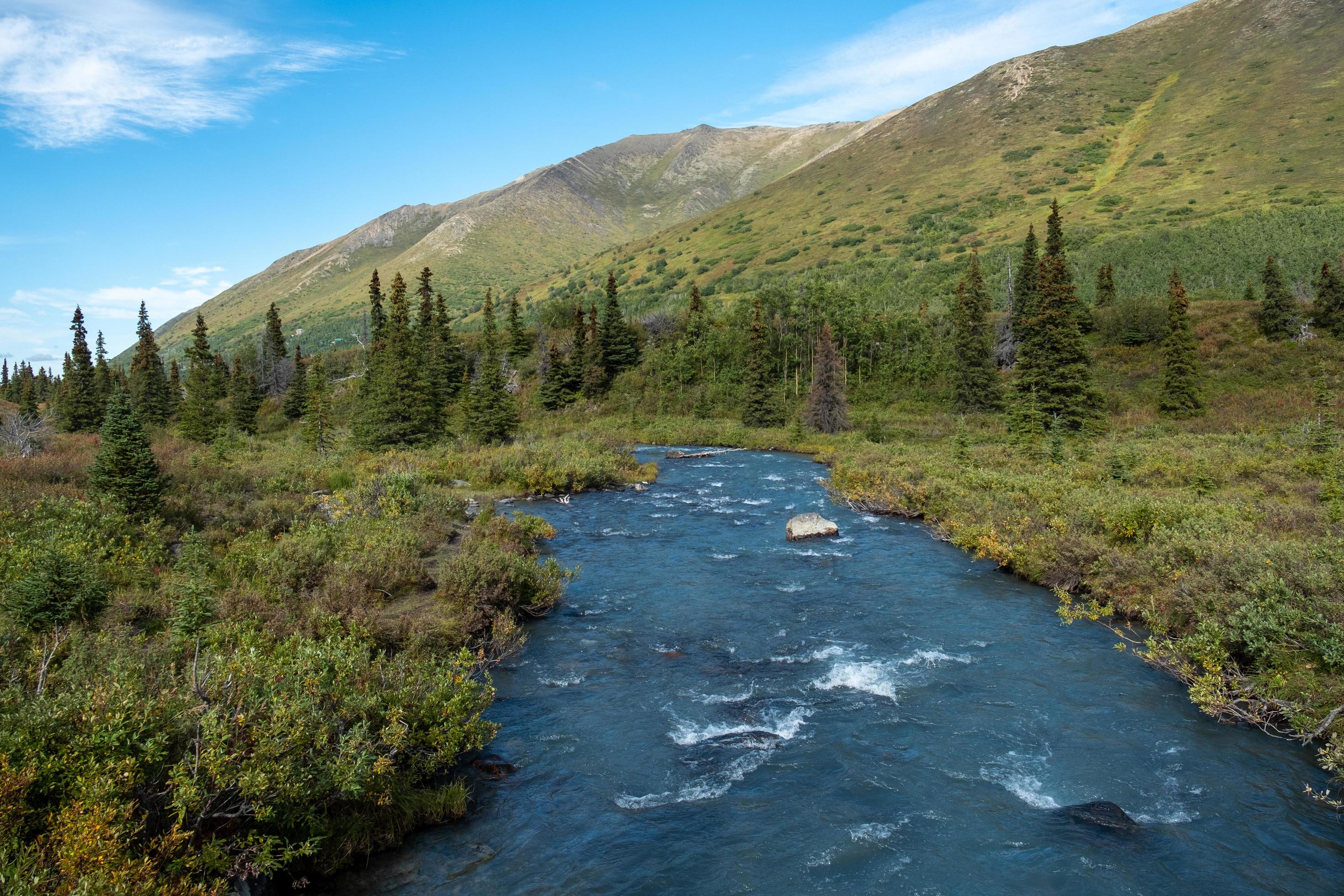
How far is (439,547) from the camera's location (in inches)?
826

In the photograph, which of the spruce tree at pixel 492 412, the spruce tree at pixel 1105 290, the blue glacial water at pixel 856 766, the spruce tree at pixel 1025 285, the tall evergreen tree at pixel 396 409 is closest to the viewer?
the blue glacial water at pixel 856 766

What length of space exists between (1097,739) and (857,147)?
19657cm

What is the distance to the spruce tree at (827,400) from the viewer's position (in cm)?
6141

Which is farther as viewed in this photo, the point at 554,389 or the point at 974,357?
the point at 554,389

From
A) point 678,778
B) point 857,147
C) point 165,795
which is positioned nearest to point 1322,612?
point 678,778

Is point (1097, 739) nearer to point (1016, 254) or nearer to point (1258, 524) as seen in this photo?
point (1258, 524)

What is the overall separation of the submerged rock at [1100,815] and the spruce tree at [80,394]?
7897 cm

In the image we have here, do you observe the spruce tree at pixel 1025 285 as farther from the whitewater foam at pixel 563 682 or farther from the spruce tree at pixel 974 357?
the whitewater foam at pixel 563 682

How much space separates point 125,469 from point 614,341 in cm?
6953

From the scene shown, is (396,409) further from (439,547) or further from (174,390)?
(174,390)

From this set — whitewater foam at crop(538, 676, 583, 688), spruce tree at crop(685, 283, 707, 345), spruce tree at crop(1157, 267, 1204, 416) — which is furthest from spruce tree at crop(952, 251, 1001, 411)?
whitewater foam at crop(538, 676, 583, 688)

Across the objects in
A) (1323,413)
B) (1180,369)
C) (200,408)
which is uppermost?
(200,408)

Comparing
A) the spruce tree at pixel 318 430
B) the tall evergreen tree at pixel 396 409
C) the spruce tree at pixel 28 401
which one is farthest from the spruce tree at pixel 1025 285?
the spruce tree at pixel 28 401

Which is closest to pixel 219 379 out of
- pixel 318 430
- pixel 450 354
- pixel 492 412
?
pixel 450 354
